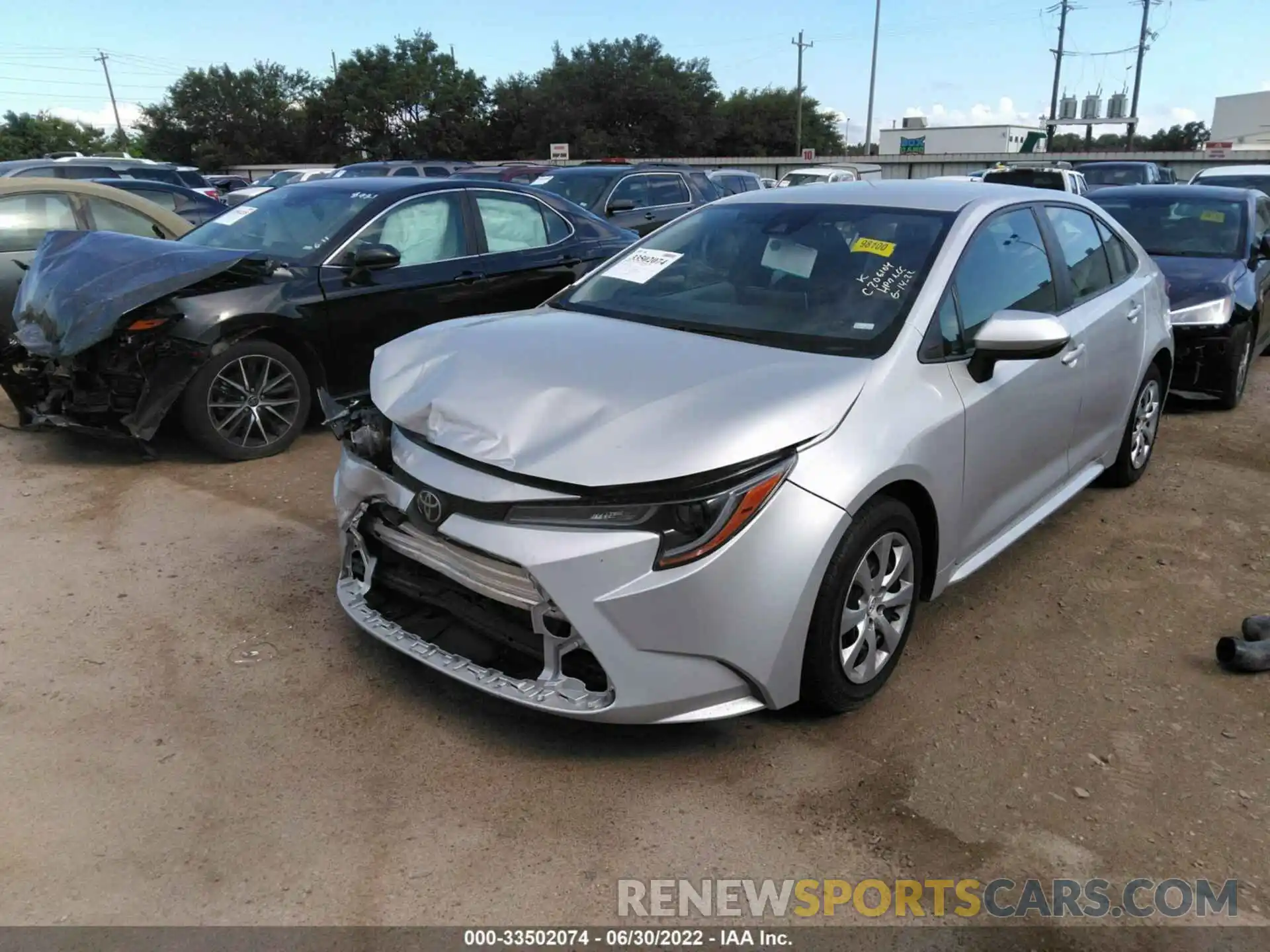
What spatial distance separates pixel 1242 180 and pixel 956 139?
122 feet

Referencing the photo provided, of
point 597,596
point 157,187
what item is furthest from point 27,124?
point 597,596

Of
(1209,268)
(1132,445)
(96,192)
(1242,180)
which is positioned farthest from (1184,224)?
(96,192)

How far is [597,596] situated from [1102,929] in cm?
148

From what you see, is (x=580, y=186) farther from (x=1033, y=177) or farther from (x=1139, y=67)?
(x=1139, y=67)

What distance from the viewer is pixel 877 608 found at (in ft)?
9.88

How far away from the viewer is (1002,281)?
366 centimetres

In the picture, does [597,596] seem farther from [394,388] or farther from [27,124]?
[27,124]

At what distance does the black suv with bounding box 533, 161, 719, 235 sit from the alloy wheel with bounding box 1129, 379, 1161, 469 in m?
7.14

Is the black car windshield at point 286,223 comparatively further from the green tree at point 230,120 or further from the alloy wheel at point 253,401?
the green tree at point 230,120

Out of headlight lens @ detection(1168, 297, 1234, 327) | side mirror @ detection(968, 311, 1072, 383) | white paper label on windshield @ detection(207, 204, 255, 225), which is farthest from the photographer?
headlight lens @ detection(1168, 297, 1234, 327)

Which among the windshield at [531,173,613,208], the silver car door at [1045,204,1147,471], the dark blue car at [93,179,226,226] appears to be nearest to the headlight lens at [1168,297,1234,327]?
the silver car door at [1045,204,1147,471]

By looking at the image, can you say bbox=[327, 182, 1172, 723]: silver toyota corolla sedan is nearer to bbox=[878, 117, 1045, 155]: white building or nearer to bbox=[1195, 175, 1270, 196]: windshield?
bbox=[1195, 175, 1270, 196]: windshield

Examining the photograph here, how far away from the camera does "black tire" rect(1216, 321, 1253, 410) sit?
6.62 meters

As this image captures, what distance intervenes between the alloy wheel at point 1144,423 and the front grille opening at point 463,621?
372cm
